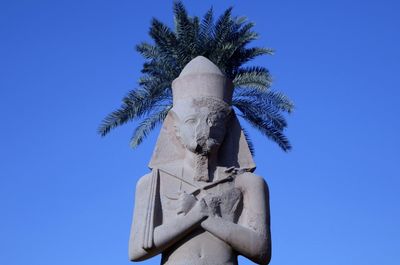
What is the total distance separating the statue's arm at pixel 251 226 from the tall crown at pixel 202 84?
95 centimetres

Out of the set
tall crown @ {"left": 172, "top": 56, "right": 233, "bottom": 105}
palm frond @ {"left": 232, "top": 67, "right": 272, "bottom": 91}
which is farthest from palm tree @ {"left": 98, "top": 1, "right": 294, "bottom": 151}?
tall crown @ {"left": 172, "top": 56, "right": 233, "bottom": 105}

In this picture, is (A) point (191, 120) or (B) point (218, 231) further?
(A) point (191, 120)

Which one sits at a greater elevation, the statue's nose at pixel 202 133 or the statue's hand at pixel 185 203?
the statue's nose at pixel 202 133

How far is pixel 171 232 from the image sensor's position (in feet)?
18.1

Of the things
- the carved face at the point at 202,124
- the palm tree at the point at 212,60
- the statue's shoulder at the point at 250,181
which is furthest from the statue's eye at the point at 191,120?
the palm tree at the point at 212,60

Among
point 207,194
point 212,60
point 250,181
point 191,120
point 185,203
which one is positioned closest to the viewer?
point 185,203

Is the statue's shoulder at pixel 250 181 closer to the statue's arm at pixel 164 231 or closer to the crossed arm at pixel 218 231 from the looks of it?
the crossed arm at pixel 218 231

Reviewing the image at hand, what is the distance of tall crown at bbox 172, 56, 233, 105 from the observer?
6.30 m

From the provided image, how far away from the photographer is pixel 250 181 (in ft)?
19.7

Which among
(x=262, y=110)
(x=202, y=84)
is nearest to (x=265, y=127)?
(x=262, y=110)

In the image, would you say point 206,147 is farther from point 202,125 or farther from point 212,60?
point 212,60

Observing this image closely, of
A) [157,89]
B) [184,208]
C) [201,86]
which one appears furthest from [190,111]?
[157,89]

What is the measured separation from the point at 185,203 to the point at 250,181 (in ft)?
2.39

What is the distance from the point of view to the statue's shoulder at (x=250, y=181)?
19.6 ft
